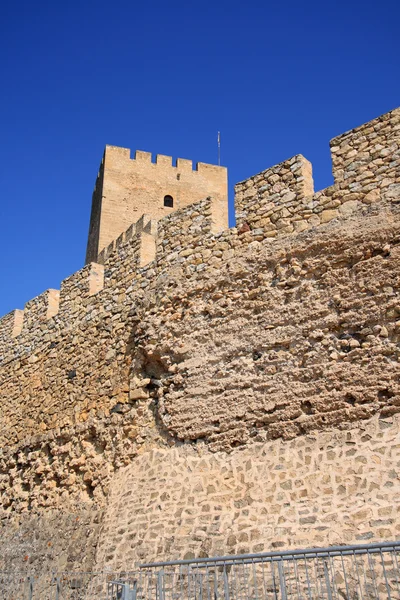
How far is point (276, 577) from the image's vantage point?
5277mm

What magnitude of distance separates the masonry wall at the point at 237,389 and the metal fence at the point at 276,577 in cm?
25

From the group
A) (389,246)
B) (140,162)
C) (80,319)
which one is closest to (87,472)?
(80,319)

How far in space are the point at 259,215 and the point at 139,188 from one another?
1378 centimetres

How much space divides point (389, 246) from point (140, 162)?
16.1 metres

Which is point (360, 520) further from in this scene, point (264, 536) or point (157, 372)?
point (157, 372)

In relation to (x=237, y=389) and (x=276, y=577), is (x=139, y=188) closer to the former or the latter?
(x=237, y=389)

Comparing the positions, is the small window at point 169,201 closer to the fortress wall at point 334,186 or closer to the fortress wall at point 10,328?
the fortress wall at point 10,328

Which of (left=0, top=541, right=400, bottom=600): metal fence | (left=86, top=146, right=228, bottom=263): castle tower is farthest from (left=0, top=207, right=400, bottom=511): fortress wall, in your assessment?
(left=86, top=146, right=228, bottom=263): castle tower

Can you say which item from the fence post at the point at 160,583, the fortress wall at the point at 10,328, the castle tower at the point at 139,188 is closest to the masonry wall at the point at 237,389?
the fence post at the point at 160,583

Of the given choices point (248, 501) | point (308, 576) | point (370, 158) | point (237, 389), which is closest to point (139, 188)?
point (370, 158)

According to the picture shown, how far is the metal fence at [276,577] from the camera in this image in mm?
4645

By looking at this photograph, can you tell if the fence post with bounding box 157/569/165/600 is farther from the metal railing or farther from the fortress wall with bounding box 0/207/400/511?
the fortress wall with bounding box 0/207/400/511

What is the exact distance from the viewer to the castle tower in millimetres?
20109

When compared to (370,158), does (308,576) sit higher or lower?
lower
